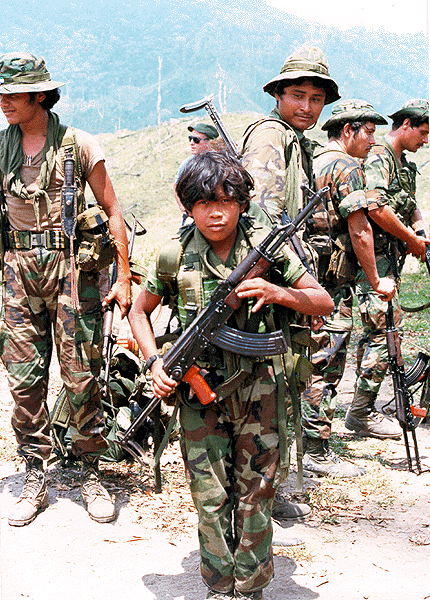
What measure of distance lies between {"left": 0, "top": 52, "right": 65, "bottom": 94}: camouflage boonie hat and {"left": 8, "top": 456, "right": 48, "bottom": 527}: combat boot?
7.54 feet

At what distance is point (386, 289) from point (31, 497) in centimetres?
291

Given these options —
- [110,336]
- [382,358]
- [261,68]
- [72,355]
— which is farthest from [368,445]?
[261,68]

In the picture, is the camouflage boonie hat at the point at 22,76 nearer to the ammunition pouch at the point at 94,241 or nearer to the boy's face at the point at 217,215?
the ammunition pouch at the point at 94,241

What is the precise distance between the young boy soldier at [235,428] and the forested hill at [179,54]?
86.1 meters

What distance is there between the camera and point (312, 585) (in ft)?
11.1

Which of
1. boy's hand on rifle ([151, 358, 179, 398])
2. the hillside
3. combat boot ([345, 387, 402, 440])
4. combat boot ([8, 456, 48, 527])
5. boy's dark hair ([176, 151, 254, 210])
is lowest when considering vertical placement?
the hillside

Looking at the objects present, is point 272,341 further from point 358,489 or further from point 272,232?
point 358,489

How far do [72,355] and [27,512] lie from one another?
1.00 m

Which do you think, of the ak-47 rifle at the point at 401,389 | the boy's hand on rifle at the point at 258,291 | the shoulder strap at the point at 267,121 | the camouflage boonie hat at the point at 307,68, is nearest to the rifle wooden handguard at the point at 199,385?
the boy's hand on rifle at the point at 258,291

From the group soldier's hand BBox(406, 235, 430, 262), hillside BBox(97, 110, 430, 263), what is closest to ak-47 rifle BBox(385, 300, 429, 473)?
soldier's hand BBox(406, 235, 430, 262)

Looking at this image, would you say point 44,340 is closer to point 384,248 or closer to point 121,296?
point 121,296

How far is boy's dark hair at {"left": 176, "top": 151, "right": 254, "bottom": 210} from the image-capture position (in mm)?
2744

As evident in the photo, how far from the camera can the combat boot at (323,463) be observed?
4949 mm

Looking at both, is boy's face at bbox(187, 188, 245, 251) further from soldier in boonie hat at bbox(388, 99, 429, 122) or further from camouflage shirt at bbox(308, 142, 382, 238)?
soldier in boonie hat at bbox(388, 99, 429, 122)
